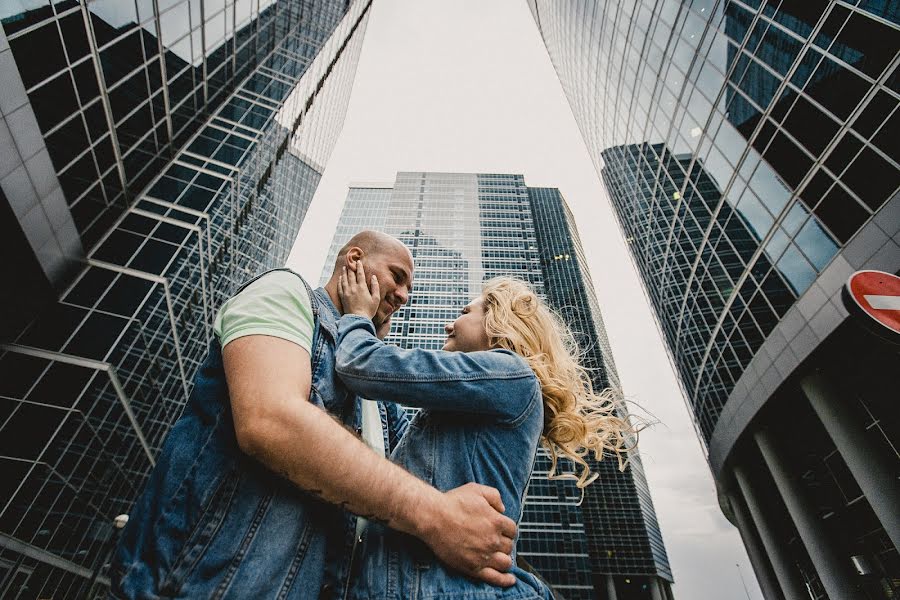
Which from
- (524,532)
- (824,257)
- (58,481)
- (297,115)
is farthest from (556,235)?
(58,481)

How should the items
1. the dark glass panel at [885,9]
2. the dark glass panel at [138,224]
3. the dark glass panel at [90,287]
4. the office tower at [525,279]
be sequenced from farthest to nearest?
the office tower at [525,279] < the dark glass panel at [138,224] < the dark glass panel at [90,287] < the dark glass panel at [885,9]

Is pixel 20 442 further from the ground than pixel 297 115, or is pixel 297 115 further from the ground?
pixel 297 115

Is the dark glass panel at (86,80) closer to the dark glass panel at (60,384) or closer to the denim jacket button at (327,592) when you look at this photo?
the dark glass panel at (60,384)

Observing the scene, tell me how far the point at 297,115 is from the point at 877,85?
32.7 meters

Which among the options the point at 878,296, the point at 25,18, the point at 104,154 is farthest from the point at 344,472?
the point at 104,154

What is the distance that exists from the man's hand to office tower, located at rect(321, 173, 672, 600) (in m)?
67.8

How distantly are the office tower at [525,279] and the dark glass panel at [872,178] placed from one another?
6006 centimetres

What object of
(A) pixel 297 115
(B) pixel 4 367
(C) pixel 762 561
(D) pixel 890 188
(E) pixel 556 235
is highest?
(A) pixel 297 115

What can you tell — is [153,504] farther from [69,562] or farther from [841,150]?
[69,562]

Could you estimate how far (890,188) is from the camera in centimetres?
1184

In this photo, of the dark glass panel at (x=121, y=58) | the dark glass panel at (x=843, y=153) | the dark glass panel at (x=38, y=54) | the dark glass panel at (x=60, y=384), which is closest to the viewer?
the dark glass panel at (x=38, y=54)

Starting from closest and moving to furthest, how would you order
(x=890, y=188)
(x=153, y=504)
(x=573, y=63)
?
1. (x=153, y=504)
2. (x=890, y=188)
3. (x=573, y=63)

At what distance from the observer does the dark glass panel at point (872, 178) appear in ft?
38.8

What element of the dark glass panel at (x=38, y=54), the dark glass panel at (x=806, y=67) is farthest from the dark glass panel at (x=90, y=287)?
the dark glass panel at (x=806, y=67)
